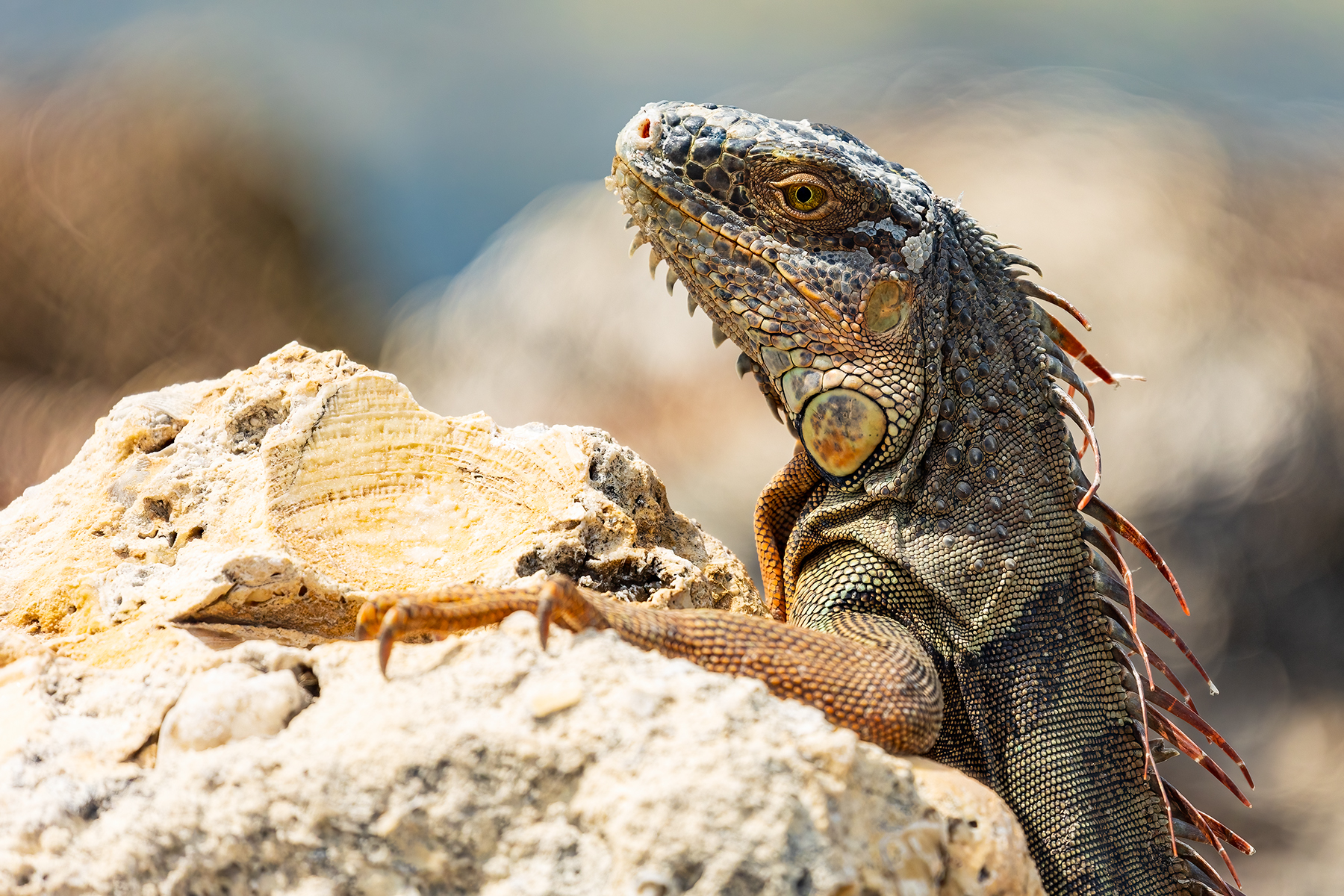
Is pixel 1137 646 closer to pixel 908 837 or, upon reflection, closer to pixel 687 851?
pixel 908 837

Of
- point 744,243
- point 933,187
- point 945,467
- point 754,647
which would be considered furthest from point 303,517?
point 933,187

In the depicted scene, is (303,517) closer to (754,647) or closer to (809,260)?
(754,647)

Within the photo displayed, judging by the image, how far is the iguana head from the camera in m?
Answer: 2.57

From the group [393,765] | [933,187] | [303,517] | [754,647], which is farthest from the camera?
[933,187]

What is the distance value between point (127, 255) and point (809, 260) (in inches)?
277

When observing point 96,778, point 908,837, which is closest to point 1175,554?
point 908,837

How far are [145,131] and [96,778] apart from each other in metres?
7.38

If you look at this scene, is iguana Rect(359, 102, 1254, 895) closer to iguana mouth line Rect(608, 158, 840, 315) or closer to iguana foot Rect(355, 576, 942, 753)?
iguana mouth line Rect(608, 158, 840, 315)

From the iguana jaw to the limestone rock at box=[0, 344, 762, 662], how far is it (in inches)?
23.8

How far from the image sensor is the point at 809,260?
8.45 ft

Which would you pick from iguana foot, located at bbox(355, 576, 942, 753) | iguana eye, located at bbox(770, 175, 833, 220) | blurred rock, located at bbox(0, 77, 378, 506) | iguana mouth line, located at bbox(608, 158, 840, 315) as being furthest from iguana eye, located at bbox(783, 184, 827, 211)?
blurred rock, located at bbox(0, 77, 378, 506)

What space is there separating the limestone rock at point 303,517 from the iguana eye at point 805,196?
2.90 ft

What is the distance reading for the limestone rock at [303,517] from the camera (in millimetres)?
2303

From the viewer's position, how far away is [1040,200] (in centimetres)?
695
